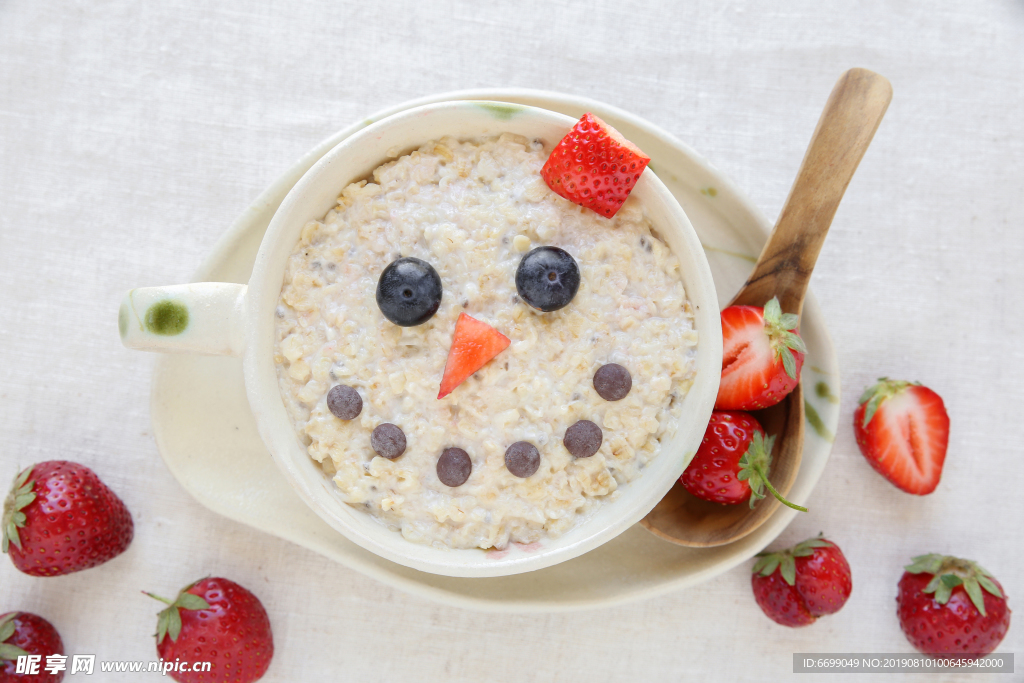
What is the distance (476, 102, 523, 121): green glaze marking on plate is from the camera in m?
1.44

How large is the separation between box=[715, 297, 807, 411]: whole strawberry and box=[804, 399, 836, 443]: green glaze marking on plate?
159 millimetres

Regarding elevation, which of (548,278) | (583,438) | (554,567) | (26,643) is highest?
(548,278)

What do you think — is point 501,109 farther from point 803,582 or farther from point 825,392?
point 803,582

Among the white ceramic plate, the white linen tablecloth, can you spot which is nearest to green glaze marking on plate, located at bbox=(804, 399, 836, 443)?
the white ceramic plate

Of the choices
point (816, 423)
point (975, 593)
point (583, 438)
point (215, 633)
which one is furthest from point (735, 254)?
point (215, 633)

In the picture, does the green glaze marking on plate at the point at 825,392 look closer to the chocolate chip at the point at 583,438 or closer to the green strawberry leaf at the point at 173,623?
the chocolate chip at the point at 583,438

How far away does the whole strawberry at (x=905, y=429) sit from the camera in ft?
6.15

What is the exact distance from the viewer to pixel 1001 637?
1867 millimetres

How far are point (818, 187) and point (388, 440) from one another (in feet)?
3.42

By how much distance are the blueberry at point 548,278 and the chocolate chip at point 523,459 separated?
0.85ft

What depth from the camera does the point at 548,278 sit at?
4.40ft

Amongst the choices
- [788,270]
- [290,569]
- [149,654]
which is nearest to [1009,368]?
[788,270]

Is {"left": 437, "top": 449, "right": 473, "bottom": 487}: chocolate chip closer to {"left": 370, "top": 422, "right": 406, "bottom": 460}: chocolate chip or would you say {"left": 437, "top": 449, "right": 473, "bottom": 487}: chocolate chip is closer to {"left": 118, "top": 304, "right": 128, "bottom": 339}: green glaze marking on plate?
{"left": 370, "top": 422, "right": 406, "bottom": 460}: chocolate chip

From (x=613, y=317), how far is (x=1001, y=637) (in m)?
1.34
